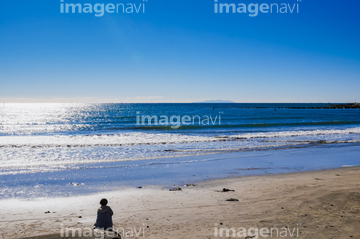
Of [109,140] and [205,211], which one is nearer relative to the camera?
[205,211]

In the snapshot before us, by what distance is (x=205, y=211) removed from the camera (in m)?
9.21

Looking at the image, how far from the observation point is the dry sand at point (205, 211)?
761cm

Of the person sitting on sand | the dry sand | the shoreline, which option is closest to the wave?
the shoreline

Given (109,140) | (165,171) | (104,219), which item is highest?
(104,219)

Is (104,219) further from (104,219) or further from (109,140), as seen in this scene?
(109,140)

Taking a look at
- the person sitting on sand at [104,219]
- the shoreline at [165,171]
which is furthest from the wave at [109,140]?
the person sitting on sand at [104,219]

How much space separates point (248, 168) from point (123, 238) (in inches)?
452

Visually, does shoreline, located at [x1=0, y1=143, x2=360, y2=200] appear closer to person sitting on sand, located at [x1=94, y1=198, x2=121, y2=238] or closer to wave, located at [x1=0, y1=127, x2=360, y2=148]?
person sitting on sand, located at [x1=94, y1=198, x2=121, y2=238]

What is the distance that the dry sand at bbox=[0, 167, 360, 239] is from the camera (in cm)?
761

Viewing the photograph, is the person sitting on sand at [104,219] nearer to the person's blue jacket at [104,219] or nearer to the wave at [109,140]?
the person's blue jacket at [104,219]

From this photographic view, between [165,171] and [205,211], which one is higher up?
[205,211]

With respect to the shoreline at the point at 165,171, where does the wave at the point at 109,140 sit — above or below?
above

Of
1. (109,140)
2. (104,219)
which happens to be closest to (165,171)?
(104,219)

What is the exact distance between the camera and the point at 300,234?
23.6ft
